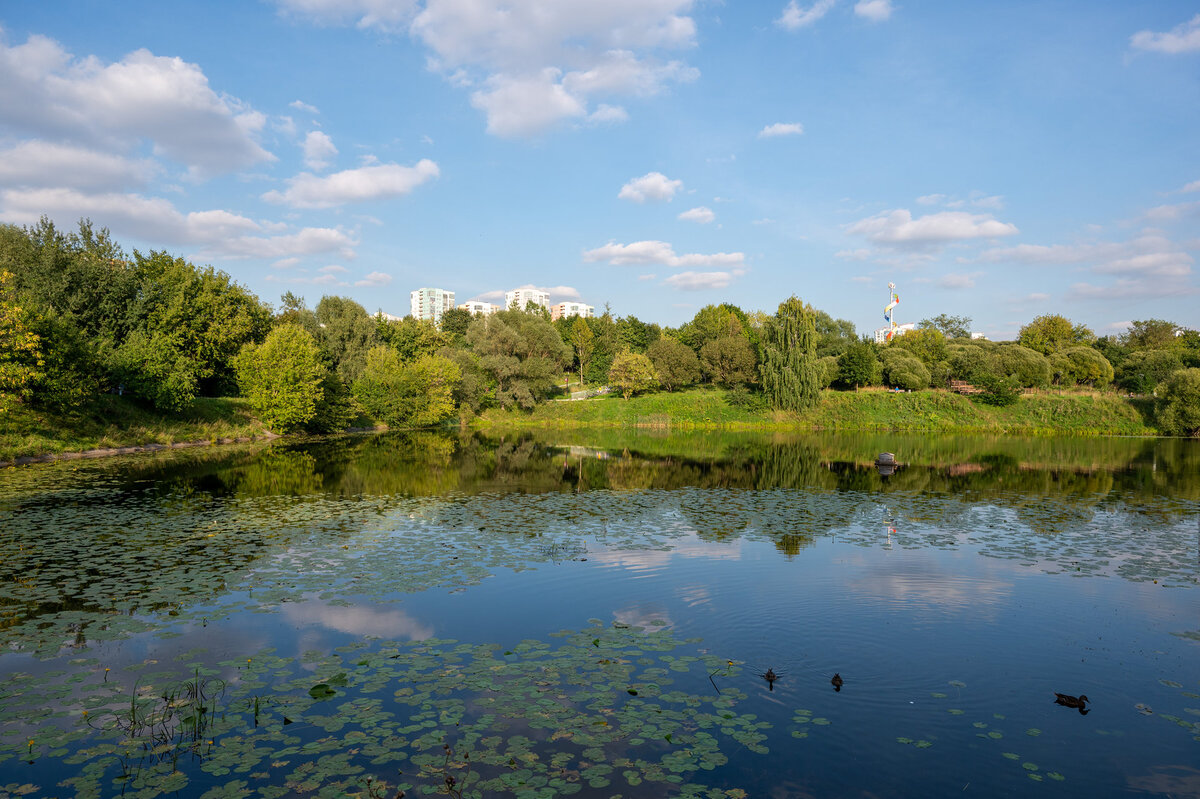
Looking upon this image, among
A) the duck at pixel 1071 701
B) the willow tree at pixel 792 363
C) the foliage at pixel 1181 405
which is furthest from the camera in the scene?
the willow tree at pixel 792 363

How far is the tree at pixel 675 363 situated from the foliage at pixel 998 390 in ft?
101

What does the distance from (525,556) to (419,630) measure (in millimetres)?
4886

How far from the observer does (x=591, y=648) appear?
9477 mm

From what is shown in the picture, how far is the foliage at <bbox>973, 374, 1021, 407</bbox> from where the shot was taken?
6456 cm

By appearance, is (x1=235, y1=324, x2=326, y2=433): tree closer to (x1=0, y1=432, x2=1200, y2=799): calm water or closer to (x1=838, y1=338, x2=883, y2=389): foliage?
(x1=0, y1=432, x2=1200, y2=799): calm water

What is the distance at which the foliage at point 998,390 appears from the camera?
64562mm

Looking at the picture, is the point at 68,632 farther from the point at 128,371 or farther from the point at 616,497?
the point at 128,371

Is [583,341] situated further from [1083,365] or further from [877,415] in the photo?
[1083,365]

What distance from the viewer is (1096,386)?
75312mm

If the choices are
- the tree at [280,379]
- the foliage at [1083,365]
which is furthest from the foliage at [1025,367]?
the tree at [280,379]

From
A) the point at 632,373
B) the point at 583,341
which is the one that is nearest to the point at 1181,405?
the point at 632,373

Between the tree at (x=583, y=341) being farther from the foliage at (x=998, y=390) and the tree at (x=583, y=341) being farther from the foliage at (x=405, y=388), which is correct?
the foliage at (x=998, y=390)

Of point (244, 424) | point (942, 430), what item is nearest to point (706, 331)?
point (942, 430)

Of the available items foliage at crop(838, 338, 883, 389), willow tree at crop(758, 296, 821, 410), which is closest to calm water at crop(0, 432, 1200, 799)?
willow tree at crop(758, 296, 821, 410)
